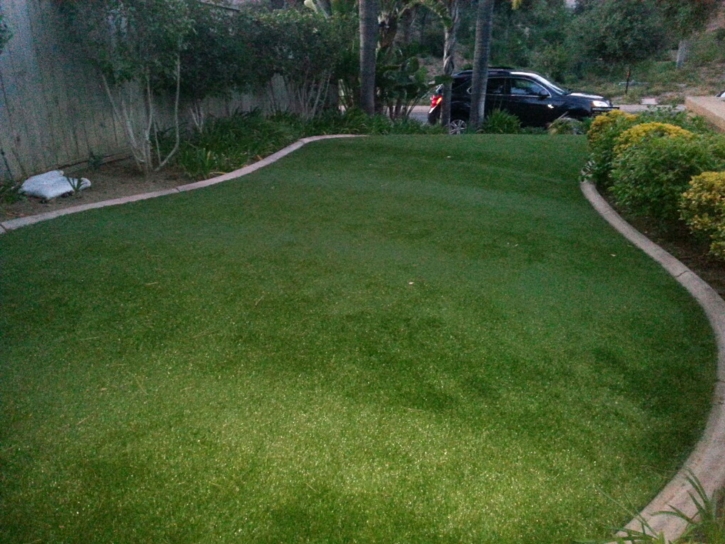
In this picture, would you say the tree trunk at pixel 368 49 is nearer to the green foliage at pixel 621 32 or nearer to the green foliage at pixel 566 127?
the green foliage at pixel 566 127

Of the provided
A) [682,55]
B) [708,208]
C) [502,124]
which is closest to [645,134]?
[708,208]

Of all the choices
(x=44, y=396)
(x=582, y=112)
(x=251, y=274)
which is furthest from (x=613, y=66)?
(x=44, y=396)

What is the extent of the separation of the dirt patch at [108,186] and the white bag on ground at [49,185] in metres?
0.06

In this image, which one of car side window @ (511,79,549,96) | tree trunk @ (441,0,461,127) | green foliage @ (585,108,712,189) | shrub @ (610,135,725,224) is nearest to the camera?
shrub @ (610,135,725,224)

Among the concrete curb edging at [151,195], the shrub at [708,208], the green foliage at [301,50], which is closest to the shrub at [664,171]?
the shrub at [708,208]

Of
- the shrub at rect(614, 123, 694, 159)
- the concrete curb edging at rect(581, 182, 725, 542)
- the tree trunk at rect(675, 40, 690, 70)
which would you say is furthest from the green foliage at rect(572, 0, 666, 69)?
the concrete curb edging at rect(581, 182, 725, 542)

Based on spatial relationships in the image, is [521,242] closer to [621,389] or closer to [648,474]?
[621,389]

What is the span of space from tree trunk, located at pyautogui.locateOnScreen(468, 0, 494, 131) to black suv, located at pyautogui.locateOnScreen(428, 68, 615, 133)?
35.9 inches

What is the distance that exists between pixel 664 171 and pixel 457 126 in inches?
428

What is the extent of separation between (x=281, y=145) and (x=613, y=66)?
22.1m

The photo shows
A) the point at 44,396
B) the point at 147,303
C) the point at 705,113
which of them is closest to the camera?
the point at 44,396

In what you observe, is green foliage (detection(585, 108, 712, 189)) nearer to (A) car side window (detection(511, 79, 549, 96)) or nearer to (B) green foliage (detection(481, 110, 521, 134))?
(B) green foliage (detection(481, 110, 521, 134))

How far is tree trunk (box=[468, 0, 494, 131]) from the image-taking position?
14.0 meters

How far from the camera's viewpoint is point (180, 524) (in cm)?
241
